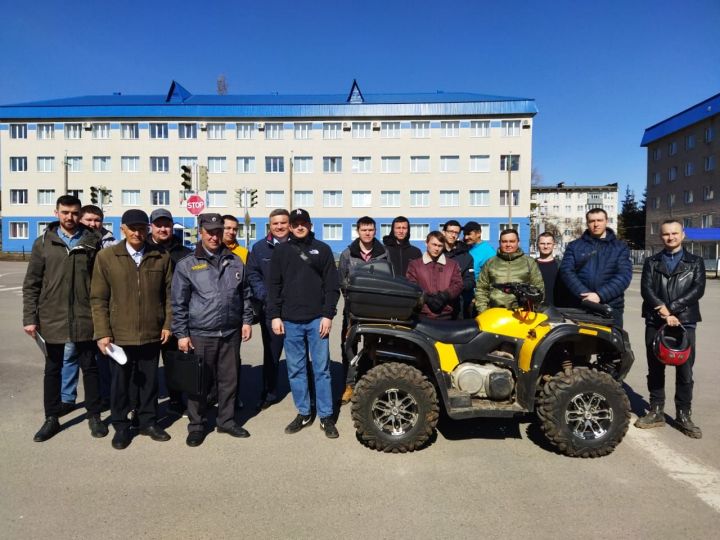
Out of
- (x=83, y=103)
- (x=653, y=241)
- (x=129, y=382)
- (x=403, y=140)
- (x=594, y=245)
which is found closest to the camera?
(x=129, y=382)

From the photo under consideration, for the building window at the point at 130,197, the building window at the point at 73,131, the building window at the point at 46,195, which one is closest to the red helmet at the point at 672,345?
the building window at the point at 130,197

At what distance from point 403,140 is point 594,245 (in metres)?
37.9

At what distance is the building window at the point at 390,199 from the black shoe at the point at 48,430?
38.4 metres

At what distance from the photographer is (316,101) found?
143 feet

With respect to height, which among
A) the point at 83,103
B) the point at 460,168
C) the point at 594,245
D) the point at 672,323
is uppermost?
the point at 83,103

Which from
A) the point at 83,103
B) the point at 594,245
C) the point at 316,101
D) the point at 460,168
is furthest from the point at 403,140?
the point at 594,245

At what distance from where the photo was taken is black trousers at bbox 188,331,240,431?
165 inches

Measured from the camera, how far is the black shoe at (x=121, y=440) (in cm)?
392

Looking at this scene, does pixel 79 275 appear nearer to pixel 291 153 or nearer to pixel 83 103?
pixel 291 153

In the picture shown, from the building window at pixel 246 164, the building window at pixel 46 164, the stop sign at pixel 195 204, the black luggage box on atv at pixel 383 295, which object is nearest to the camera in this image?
the black luggage box on atv at pixel 383 295

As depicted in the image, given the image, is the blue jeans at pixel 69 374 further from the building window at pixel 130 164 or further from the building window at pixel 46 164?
the building window at pixel 46 164

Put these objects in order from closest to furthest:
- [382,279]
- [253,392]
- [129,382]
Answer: [382,279], [129,382], [253,392]

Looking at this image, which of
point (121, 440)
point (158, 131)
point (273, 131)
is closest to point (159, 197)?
point (158, 131)

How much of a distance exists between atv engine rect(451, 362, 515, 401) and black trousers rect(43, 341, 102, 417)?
11.0ft
